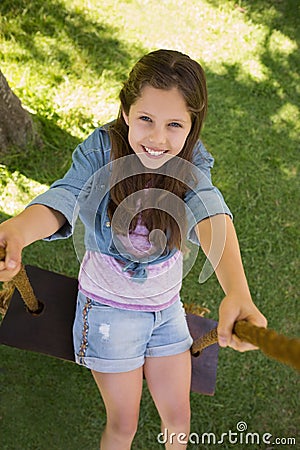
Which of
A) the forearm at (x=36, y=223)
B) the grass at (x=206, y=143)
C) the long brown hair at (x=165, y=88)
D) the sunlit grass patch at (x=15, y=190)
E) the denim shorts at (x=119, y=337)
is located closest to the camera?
the forearm at (x=36, y=223)

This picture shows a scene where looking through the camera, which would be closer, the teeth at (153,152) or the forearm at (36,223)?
the forearm at (36,223)

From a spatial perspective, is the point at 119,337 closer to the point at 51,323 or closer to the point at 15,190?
the point at 51,323

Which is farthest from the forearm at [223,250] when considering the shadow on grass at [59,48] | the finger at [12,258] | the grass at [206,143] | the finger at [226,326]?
the shadow on grass at [59,48]

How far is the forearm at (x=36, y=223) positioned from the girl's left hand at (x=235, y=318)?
0.51 metres

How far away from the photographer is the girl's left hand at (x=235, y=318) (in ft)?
3.83

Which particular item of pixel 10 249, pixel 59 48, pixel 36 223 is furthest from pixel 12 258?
pixel 59 48

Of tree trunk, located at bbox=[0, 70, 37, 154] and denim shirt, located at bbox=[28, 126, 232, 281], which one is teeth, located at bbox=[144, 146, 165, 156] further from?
tree trunk, located at bbox=[0, 70, 37, 154]

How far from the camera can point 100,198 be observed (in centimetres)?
167

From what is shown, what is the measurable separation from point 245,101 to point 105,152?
1664 millimetres

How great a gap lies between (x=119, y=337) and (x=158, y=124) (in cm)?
72

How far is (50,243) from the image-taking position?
2518 mm

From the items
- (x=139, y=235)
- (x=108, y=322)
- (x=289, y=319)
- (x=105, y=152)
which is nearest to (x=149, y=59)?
(x=105, y=152)

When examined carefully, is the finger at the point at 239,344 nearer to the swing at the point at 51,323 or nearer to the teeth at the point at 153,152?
the swing at the point at 51,323

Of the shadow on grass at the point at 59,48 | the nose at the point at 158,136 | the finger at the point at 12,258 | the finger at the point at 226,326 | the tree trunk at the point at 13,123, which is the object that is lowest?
the finger at the point at 226,326
